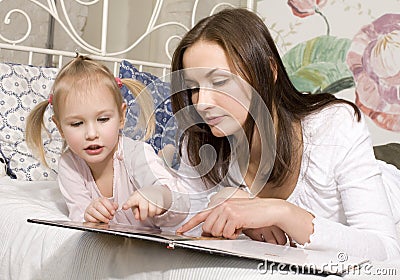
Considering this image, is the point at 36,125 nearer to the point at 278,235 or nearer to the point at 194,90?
the point at 194,90

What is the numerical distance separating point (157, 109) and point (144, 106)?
261mm

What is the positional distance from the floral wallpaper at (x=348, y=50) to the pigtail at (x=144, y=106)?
Answer: 3.66 feet

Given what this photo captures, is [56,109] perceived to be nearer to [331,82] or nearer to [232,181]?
[232,181]

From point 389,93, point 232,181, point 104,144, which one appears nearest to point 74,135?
point 104,144

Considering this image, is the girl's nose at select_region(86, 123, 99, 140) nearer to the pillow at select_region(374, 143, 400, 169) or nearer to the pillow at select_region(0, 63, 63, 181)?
the pillow at select_region(0, 63, 63, 181)

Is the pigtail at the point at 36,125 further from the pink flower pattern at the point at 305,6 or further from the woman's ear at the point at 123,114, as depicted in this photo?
the pink flower pattern at the point at 305,6

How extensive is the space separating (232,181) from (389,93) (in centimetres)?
153

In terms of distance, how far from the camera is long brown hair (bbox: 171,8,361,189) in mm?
1298

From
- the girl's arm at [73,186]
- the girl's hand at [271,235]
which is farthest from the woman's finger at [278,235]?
the girl's arm at [73,186]

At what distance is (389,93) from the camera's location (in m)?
2.78

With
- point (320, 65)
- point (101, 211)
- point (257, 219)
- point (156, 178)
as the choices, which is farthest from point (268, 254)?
point (320, 65)

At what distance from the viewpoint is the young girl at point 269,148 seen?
3.55 ft

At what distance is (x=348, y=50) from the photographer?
2.92 m

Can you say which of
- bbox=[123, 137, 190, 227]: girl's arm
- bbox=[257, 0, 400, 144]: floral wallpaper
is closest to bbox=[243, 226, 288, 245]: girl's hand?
bbox=[123, 137, 190, 227]: girl's arm
